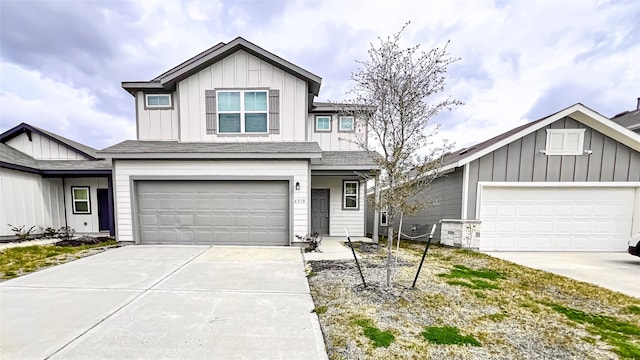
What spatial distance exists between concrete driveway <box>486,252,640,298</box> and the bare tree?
14.7 feet

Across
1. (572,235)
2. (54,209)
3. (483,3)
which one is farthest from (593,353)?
(54,209)

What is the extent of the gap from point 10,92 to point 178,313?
713 inches

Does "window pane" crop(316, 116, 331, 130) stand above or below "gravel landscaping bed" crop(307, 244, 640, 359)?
above

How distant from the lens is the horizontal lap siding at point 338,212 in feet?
32.9

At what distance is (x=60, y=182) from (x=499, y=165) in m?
16.7

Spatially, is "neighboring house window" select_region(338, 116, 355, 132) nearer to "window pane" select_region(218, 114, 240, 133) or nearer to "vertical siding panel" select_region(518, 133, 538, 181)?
"window pane" select_region(218, 114, 240, 133)

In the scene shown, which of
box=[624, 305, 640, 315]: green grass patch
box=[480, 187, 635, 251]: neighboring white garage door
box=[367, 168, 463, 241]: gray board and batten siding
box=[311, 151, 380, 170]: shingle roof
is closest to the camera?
box=[624, 305, 640, 315]: green grass patch

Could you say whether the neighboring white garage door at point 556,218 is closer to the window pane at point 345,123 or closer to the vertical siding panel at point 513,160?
the vertical siding panel at point 513,160

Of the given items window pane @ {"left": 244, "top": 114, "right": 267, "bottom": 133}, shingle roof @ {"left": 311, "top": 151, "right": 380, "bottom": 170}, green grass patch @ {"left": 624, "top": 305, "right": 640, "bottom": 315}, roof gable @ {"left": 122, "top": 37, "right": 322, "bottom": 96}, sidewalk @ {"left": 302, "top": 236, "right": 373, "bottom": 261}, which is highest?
roof gable @ {"left": 122, "top": 37, "right": 322, "bottom": 96}

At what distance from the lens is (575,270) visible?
19.2 ft

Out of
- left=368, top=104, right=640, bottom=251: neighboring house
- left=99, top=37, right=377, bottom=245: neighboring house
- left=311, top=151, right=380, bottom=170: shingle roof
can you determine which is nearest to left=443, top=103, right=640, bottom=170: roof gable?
left=368, top=104, right=640, bottom=251: neighboring house

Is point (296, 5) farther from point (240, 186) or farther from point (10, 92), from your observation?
point (10, 92)

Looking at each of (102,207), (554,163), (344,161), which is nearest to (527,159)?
(554,163)

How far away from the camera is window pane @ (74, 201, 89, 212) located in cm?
1021
